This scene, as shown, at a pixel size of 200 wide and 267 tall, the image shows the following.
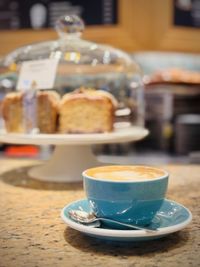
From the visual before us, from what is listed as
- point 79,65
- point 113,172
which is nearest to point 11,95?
point 79,65

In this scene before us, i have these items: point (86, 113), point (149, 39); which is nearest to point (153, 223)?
point (86, 113)

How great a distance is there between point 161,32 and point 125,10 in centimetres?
16

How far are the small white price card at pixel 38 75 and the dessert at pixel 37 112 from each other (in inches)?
1.1

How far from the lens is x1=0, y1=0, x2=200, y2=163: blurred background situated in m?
1.45

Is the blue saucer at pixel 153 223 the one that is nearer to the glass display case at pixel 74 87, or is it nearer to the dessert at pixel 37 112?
the glass display case at pixel 74 87

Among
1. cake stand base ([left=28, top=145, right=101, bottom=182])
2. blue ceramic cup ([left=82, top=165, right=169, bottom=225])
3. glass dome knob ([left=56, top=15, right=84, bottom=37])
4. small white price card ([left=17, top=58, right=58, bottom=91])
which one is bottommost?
cake stand base ([left=28, top=145, right=101, bottom=182])

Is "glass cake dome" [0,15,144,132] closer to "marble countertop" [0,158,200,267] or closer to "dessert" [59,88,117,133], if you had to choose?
"dessert" [59,88,117,133]

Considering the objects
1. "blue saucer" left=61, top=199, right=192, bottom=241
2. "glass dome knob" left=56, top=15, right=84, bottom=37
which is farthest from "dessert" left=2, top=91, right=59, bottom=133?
"blue saucer" left=61, top=199, right=192, bottom=241

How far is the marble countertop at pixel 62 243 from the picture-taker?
452 millimetres

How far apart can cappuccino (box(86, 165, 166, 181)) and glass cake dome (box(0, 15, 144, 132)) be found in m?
0.57

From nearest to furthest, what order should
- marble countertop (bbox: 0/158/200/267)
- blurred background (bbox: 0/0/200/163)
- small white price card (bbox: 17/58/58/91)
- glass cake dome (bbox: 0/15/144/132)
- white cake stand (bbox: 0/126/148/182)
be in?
marble countertop (bbox: 0/158/200/267) → white cake stand (bbox: 0/126/148/182) → small white price card (bbox: 17/58/58/91) → glass cake dome (bbox: 0/15/144/132) → blurred background (bbox: 0/0/200/163)

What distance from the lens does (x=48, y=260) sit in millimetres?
454

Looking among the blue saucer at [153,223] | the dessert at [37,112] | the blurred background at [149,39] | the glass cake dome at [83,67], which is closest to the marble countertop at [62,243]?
the blue saucer at [153,223]

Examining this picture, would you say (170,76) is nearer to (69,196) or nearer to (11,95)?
(11,95)
